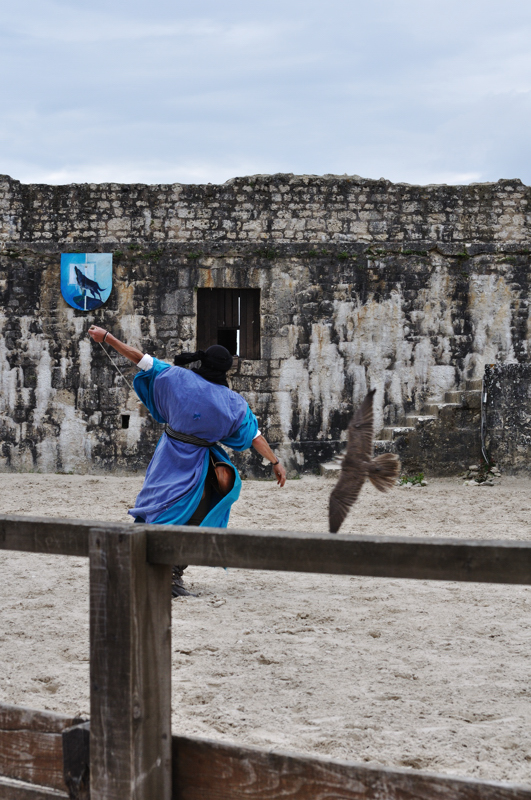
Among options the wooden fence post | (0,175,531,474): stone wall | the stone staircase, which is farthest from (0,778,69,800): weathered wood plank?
(0,175,531,474): stone wall

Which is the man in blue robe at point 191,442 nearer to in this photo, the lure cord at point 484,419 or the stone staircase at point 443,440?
the stone staircase at point 443,440

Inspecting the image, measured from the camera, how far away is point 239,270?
9.94 metres

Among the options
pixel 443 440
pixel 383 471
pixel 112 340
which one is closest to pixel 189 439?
pixel 112 340

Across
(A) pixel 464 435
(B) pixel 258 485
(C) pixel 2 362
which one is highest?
(C) pixel 2 362

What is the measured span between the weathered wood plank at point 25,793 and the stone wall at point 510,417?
26.5 ft

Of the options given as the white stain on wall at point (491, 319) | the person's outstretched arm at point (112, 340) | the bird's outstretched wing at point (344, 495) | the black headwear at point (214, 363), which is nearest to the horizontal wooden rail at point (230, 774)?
the bird's outstretched wing at point (344, 495)

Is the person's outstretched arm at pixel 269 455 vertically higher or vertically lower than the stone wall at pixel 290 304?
lower

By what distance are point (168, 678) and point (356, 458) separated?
79.7 inches

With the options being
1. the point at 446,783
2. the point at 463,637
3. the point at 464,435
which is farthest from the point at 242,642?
the point at 464,435

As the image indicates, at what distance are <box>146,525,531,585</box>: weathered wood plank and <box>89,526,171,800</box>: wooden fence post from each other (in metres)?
0.09

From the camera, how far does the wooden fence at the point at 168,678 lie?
1.59m

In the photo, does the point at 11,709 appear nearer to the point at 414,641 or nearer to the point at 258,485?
the point at 414,641

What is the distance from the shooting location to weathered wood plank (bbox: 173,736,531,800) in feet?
5.16

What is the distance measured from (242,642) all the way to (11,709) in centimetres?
192
